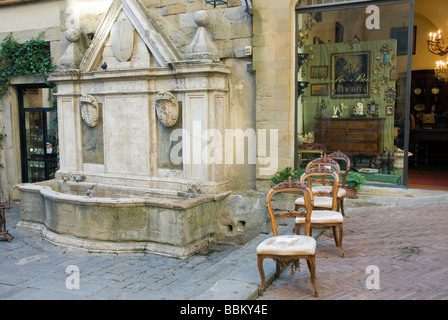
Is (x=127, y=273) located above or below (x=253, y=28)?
below

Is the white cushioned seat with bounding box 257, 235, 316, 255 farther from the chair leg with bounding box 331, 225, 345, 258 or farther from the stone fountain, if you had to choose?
the stone fountain

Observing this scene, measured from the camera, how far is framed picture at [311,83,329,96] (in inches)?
334

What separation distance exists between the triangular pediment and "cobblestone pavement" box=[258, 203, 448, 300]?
4635 mm

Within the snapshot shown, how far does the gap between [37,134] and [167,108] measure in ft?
17.7

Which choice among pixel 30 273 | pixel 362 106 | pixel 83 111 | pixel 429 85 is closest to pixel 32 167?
pixel 83 111

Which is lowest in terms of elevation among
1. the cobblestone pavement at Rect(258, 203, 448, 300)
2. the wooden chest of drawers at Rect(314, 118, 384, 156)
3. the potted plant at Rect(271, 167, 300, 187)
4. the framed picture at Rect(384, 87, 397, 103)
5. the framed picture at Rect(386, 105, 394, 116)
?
the cobblestone pavement at Rect(258, 203, 448, 300)

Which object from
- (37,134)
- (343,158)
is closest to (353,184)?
(343,158)

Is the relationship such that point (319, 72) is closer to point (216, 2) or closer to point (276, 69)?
point (276, 69)

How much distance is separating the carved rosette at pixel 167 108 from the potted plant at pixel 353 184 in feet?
11.0

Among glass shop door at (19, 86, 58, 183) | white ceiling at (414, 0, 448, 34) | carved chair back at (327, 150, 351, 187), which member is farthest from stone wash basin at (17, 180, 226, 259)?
white ceiling at (414, 0, 448, 34)

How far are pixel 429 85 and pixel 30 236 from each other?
35.4 ft

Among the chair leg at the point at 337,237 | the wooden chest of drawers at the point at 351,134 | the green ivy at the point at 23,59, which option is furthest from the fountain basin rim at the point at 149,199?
the green ivy at the point at 23,59

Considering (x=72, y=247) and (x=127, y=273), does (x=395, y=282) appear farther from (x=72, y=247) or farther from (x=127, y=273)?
(x=72, y=247)

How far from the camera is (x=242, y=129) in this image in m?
8.52
